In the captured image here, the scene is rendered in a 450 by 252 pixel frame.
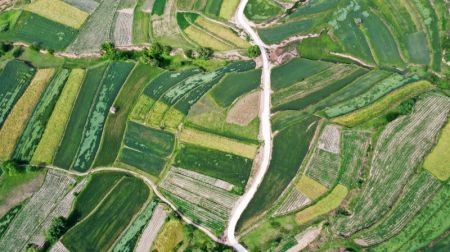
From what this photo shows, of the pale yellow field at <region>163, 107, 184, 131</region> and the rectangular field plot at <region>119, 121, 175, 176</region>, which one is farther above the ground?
the pale yellow field at <region>163, 107, 184, 131</region>

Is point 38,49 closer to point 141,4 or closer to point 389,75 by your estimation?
point 141,4

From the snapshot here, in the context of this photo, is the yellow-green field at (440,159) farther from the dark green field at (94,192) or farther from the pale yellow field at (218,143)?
the dark green field at (94,192)

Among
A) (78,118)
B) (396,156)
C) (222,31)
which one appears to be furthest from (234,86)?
(396,156)

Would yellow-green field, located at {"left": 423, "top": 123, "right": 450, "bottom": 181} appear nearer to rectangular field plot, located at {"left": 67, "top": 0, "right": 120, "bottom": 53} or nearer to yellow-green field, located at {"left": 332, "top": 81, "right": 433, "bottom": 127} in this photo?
yellow-green field, located at {"left": 332, "top": 81, "right": 433, "bottom": 127}

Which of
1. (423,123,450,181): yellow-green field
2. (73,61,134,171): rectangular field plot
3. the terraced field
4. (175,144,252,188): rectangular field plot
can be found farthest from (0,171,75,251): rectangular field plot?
(423,123,450,181): yellow-green field

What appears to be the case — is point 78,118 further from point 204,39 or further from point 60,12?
point 204,39

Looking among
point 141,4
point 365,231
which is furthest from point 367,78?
point 141,4
